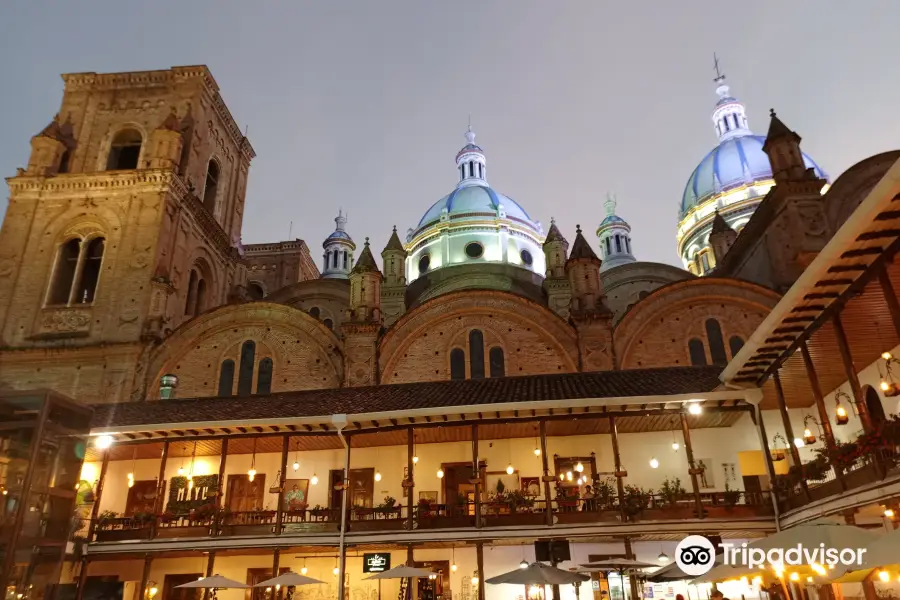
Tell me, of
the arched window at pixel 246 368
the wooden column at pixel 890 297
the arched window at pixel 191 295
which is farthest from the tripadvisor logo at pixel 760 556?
the arched window at pixel 191 295

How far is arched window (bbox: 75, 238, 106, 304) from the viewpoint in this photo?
34.4m

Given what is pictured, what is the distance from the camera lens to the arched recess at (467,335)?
28844 millimetres

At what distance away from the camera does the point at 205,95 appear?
128 ft

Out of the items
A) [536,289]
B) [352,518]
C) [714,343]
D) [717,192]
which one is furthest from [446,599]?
[717,192]

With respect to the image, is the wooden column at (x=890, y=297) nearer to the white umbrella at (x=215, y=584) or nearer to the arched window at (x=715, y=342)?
the white umbrella at (x=215, y=584)

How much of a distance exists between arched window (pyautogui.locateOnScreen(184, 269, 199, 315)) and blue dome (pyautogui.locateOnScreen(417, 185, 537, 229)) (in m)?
17.1

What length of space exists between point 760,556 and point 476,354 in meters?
16.4

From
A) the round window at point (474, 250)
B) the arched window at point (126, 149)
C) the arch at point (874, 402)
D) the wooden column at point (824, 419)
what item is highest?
the arched window at point (126, 149)

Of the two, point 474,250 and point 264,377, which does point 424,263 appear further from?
point 264,377

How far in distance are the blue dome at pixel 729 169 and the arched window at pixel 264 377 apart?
35.3 meters

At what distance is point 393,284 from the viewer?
1502 inches

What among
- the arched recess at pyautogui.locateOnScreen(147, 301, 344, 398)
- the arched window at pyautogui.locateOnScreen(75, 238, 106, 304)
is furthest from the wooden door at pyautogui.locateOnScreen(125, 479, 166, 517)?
the arched window at pyautogui.locateOnScreen(75, 238, 106, 304)

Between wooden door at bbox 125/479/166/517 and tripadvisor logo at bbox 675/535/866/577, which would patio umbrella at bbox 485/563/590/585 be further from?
wooden door at bbox 125/479/166/517

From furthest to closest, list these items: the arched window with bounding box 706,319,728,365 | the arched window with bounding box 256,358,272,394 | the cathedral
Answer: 1. the arched window with bounding box 256,358,272,394
2. the arched window with bounding box 706,319,728,365
3. the cathedral
